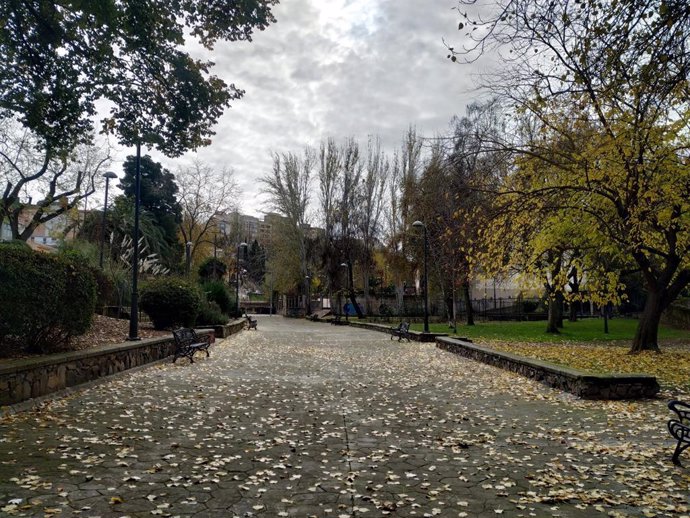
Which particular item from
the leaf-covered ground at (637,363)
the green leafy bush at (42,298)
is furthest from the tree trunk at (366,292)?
the green leafy bush at (42,298)

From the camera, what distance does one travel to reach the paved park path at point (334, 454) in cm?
406

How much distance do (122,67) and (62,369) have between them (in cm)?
568

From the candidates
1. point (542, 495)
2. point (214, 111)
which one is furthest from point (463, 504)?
point (214, 111)

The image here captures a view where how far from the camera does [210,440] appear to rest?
19.3 feet

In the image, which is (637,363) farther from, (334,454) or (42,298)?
(42,298)

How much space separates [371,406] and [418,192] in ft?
85.5

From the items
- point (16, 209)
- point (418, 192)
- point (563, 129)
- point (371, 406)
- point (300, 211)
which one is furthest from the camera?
point (300, 211)

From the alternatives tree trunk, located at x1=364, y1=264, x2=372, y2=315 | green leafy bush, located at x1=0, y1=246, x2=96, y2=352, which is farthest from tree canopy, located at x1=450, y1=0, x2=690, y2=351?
tree trunk, located at x1=364, y1=264, x2=372, y2=315

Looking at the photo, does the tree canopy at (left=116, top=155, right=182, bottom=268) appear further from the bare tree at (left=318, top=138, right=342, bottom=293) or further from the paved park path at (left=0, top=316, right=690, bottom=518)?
the paved park path at (left=0, top=316, right=690, bottom=518)

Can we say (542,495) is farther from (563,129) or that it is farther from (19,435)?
(563,129)

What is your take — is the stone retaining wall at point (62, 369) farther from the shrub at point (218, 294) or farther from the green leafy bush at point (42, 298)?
the shrub at point (218, 294)

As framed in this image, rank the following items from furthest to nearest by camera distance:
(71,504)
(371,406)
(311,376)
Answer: (311,376)
(371,406)
(71,504)

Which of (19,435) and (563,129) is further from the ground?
(563,129)

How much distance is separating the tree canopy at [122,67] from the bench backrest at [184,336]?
5.34 m
